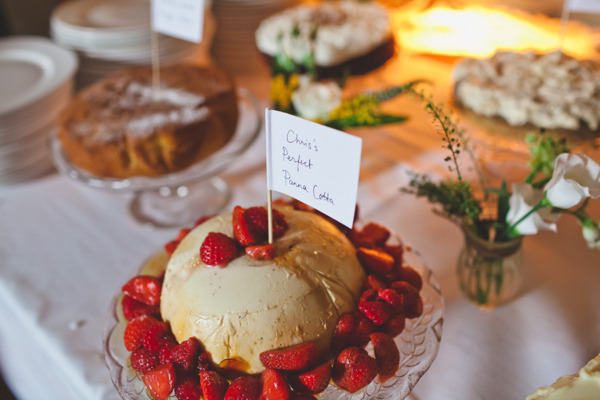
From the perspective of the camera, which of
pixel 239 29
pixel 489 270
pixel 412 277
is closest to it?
pixel 412 277

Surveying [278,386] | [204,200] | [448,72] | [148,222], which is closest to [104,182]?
[148,222]

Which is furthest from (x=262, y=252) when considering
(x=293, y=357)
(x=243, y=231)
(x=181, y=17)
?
(x=181, y=17)

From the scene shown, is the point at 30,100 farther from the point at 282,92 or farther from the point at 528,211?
the point at 528,211

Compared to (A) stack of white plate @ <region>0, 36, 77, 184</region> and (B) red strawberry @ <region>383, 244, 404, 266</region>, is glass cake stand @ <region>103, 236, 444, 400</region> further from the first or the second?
(A) stack of white plate @ <region>0, 36, 77, 184</region>

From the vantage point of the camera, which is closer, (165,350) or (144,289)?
(165,350)

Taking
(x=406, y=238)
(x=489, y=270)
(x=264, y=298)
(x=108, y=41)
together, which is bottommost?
(x=406, y=238)

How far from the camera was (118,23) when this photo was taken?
6.06ft

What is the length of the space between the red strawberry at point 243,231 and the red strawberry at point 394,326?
0.90ft

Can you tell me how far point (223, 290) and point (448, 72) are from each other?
1536 mm

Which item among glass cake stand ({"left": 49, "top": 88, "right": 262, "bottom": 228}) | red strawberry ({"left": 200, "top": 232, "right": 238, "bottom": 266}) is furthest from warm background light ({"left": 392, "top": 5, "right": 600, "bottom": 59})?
red strawberry ({"left": 200, "top": 232, "right": 238, "bottom": 266})

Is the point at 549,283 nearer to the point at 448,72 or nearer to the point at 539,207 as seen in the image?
the point at 539,207

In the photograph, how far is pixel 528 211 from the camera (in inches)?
35.3

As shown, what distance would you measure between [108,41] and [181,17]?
55cm

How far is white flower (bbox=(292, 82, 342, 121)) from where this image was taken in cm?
143
